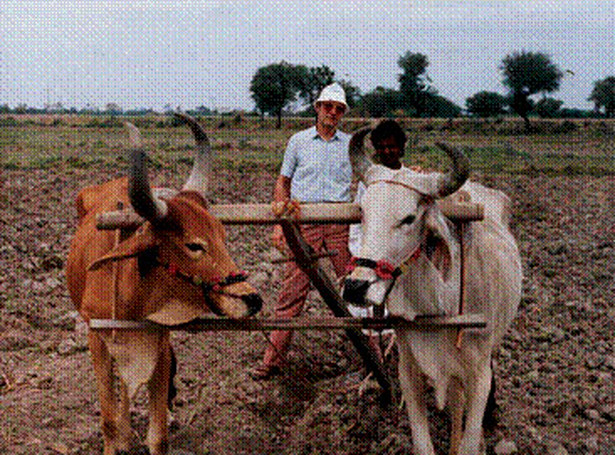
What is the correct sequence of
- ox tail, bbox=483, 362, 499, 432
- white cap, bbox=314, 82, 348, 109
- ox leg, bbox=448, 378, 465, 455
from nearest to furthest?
1. ox leg, bbox=448, 378, 465, 455
2. ox tail, bbox=483, 362, 499, 432
3. white cap, bbox=314, 82, 348, 109

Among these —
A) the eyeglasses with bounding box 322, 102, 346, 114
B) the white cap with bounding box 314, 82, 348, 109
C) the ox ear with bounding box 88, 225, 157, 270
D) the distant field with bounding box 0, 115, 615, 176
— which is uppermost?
the white cap with bounding box 314, 82, 348, 109

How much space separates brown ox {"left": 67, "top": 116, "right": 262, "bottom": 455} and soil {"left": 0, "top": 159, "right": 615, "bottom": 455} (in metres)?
0.82

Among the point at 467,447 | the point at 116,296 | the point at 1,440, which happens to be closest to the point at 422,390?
the point at 467,447

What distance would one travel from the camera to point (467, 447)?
14.3ft

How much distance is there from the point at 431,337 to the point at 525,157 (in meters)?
27.6

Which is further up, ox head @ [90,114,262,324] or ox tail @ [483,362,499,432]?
A: ox head @ [90,114,262,324]

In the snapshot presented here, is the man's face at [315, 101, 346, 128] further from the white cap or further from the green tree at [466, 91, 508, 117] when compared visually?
the green tree at [466, 91, 508, 117]

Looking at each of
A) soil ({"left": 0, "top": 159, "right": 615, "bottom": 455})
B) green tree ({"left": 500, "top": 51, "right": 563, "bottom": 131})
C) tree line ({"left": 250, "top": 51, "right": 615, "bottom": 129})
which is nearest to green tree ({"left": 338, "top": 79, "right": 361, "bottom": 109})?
tree line ({"left": 250, "top": 51, "right": 615, "bottom": 129})

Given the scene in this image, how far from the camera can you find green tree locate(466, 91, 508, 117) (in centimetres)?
6304

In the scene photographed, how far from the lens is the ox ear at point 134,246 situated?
3889 millimetres

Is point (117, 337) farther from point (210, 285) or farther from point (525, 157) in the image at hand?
point (525, 157)

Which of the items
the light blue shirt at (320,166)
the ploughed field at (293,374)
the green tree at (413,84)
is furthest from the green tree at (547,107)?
the light blue shirt at (320,166)

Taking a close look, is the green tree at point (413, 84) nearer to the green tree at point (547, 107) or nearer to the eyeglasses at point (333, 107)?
the green tree at point (547, 107)

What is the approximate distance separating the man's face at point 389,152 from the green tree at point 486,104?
60.1 meters
